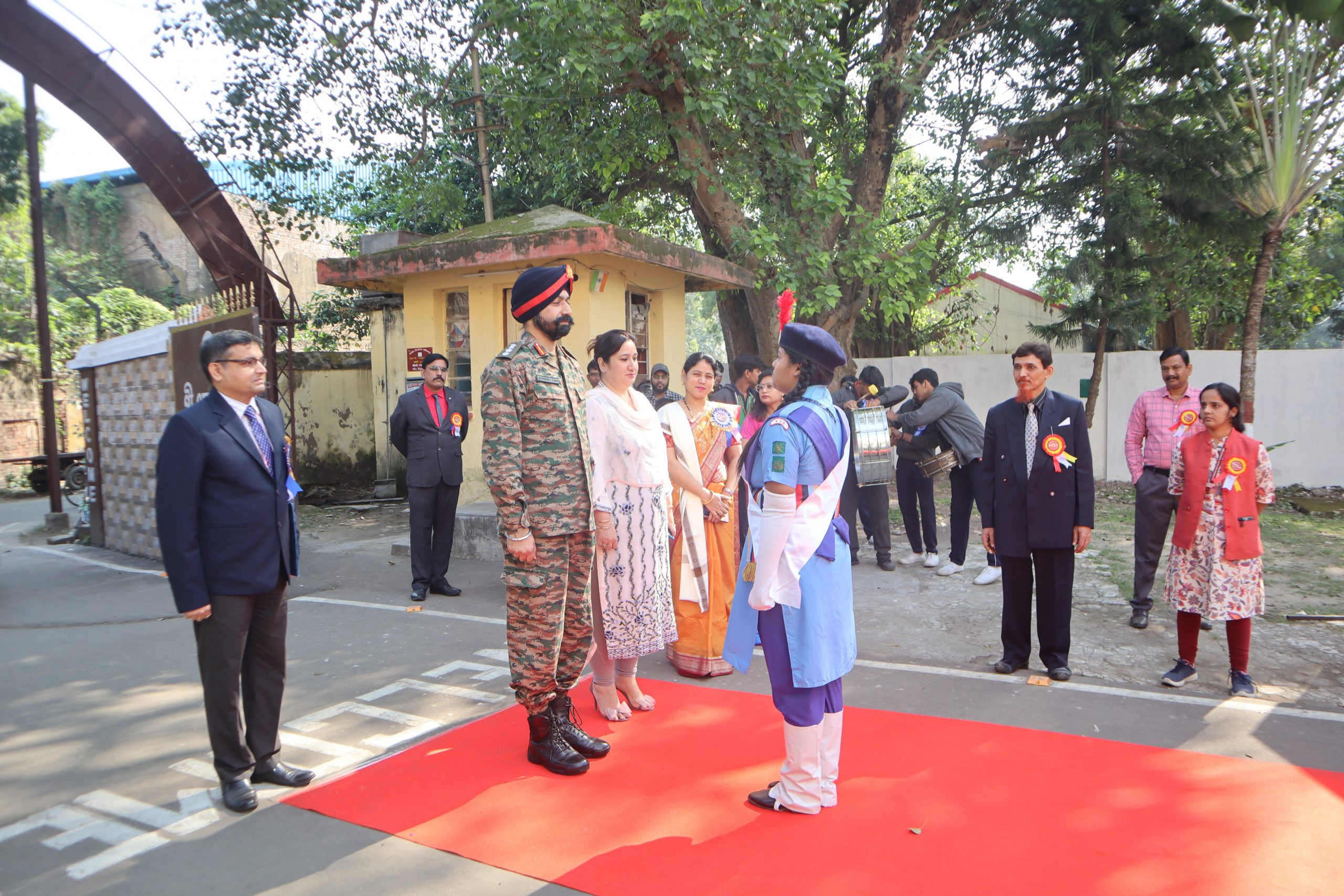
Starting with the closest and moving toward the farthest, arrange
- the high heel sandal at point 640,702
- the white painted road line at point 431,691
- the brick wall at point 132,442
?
1. the high heel sandal at point 640,702
2. the white painted road line at point 431,691
3. the brick wall at point 132,442

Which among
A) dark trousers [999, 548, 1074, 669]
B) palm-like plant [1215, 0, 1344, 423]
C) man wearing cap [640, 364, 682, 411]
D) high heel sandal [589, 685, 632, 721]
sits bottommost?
high heel sandal [589, 685, 632, 721]

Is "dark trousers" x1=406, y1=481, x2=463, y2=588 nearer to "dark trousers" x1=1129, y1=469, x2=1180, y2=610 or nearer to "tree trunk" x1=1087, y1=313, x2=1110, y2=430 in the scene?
"dark trousers" x1=1129, y1=469, x2=1180, y2=610

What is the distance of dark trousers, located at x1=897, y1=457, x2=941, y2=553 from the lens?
729 cm

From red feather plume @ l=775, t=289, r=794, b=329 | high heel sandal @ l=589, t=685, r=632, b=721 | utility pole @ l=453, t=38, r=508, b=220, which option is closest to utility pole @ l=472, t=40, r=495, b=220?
utility pole @ l=453, t=38, r=508, b=220

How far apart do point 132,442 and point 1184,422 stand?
30.5ft

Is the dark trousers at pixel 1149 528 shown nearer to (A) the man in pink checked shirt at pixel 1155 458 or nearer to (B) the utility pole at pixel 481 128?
(A) the man in pink checked shirt at pixel 1155 458

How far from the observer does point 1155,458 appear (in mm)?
5574

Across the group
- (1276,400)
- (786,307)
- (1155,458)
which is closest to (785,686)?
(786,307)

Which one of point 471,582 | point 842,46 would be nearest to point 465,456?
point 471,582

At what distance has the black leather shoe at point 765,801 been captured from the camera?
10.1ft

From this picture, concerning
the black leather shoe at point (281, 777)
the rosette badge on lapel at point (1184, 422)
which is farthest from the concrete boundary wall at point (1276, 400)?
the black leather shoe at point (281, 777)

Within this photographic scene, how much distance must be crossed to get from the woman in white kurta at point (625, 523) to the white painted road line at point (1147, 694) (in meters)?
1.59

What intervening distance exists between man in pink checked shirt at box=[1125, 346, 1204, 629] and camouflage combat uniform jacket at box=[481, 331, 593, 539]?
3.95m

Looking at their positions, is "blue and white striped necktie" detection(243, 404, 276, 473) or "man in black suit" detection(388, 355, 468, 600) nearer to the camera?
"blue and white striped necktie" detection(243, 404, 276, 473)
